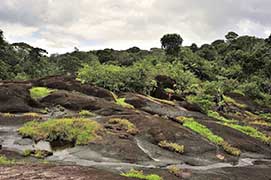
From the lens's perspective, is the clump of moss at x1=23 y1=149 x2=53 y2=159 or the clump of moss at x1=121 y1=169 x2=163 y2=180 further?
the clump of moss at x1=23 y1=149 x2=53 y2=159

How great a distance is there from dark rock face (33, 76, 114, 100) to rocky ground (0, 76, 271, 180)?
0.16 metres

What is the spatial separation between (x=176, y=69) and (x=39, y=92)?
3336 cm

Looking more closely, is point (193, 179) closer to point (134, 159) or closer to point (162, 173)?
point (162, 173)

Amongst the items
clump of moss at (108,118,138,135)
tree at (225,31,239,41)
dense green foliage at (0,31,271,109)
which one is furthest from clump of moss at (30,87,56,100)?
tree at (225,31,239,41)

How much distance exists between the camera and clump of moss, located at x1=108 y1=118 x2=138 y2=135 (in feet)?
91.0

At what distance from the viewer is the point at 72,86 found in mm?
43594

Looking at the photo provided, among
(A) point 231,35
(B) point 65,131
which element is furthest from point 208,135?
(A) point 231,35

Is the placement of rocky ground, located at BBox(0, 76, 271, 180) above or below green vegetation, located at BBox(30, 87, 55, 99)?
below

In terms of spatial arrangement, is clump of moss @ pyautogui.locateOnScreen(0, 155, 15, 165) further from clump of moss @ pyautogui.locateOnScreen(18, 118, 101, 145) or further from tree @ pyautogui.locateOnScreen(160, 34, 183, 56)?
tree @ pyautogui.locateOnScreen(160, 34, 183, 56)

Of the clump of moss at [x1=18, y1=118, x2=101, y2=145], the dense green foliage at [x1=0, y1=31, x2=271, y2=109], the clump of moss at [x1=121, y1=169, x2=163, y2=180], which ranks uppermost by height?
the dense green foliage at [x1=0, y1=31, x2=271, y2=109]

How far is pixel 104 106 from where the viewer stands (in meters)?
35.1

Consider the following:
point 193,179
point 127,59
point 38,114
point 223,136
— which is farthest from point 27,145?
point 127,59

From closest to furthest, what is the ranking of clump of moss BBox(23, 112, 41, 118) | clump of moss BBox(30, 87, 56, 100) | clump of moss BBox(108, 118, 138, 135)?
clump of moss BBox(108, 118, 138, 135) < clump of moss BBox(23, 112, 41, 118) < clump of moss BBox(30, 87, 56, 100)

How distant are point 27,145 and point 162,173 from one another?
915 cm
